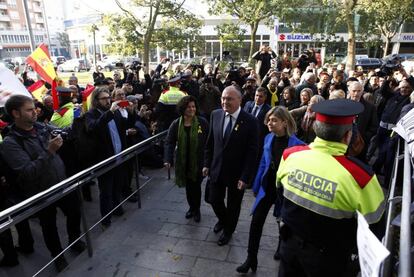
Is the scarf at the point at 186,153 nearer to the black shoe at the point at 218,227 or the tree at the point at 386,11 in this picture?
the black shoe at the point at 218,227

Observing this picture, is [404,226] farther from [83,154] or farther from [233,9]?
[233,9]

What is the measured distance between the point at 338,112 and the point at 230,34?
15.4 meters

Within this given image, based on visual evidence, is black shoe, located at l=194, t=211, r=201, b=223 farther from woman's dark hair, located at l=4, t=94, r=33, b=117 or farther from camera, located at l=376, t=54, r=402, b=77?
camera, located at l=376, t=54, r=402, b=77

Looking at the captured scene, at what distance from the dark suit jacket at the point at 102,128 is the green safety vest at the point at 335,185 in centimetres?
270

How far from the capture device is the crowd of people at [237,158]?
6.72 feet

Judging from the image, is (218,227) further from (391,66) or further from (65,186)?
(391,66)

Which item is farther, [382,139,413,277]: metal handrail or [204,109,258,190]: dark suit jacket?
[204,109,258,190]: dark suit jacket

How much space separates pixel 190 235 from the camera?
13.5 feet

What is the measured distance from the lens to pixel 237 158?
12.3 feet

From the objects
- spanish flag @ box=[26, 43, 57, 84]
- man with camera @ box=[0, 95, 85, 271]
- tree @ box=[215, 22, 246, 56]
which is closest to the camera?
man with camera @ box=[0, 95, 85, 271]

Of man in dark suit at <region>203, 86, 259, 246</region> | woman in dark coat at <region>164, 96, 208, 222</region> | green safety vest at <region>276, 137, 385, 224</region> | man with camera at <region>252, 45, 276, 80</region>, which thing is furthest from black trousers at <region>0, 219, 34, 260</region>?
man with camera at <region>252, 45, 276, 80</region>

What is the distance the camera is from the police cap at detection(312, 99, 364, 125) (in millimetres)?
1993

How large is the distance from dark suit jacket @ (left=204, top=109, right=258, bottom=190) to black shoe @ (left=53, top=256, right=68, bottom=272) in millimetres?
1969

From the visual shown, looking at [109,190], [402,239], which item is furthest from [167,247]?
[402,239]
